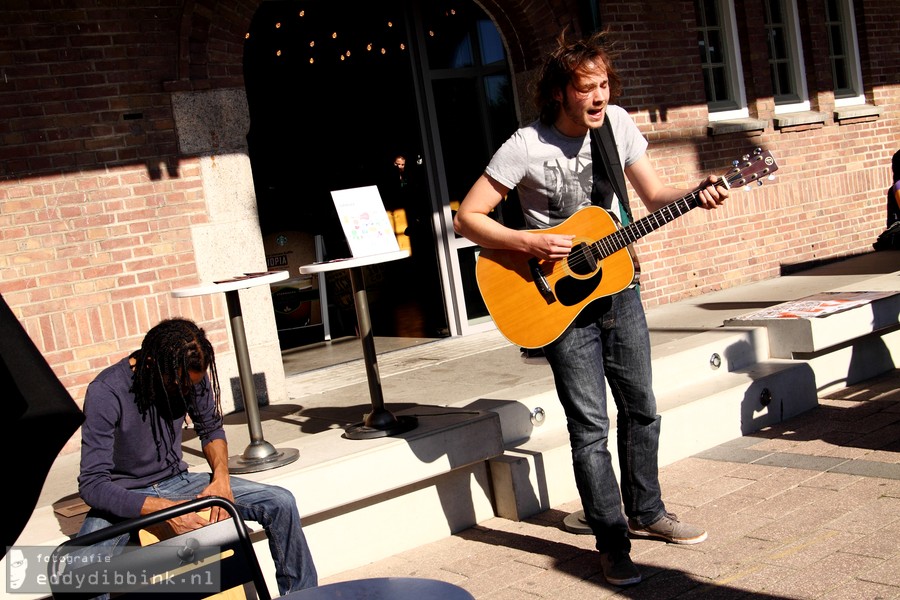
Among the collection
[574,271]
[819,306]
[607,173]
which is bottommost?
[819,306]

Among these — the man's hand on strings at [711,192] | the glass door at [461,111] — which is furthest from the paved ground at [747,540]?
the glass door at [461,111]

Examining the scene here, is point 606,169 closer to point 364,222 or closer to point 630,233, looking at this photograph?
point 630,233

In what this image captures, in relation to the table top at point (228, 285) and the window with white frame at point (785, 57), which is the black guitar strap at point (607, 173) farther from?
the window with white frame at point (785, 57)

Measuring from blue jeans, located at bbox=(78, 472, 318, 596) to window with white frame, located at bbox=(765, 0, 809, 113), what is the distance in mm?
7792

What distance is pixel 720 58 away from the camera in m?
9.45

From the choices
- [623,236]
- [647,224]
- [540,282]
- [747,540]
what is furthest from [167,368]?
[747,540]

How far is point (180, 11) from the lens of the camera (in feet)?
20.2

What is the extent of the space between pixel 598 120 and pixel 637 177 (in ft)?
1.32

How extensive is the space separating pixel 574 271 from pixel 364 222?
123 centimetres

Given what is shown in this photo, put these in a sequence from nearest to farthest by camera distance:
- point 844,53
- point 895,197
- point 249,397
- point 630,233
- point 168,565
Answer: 1. point 168,565
2. point 630,233
3. point 249,397
4. point 895,197
5. point 844,53

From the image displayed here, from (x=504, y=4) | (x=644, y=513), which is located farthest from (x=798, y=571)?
(x=504, y=4)

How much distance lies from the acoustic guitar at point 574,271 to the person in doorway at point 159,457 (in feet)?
3.77

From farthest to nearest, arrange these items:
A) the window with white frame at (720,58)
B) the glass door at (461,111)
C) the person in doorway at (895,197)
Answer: the window with white frame at (720,58) < the glass door at (461,111) < the person in doorway at (895,197)

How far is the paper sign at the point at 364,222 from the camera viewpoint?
14.9ft
